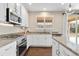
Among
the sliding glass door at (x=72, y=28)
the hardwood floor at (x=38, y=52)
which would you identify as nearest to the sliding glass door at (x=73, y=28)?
the sliding glass door at (x=72, y=28)

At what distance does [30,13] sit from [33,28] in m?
0.97

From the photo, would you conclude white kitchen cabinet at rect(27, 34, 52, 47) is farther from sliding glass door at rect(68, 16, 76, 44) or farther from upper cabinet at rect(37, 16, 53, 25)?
sliding glass door at rect(68, 16, 76, 44)

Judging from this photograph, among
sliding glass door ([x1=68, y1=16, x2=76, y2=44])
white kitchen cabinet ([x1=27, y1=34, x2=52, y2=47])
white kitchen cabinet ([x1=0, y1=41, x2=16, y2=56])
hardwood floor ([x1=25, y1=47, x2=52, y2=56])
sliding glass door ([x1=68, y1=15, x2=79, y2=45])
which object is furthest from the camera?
sliding glass door ([x1=68, y1=16, x2=76, y2=44])

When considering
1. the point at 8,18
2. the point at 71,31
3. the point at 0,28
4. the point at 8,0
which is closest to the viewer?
the point at 8,0

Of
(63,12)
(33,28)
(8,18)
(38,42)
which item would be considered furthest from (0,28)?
(63,12)

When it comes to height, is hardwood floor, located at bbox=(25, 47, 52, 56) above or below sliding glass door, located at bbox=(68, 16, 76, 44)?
below

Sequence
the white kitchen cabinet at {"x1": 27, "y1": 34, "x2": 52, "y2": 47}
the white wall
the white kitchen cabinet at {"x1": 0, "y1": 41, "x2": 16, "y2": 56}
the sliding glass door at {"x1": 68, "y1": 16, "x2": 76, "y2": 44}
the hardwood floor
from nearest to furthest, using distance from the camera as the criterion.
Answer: the white kitchen cabinet at {"x1": 0, "y1": 41, "x2": 16, "y2": 56}
the hardwood floor
the white kitchen cabinet at {"x1": 27, "y1": 34, "x2": 52, "y2": 47}
the sliding glass door at {"x1": 68, "y1": 16, "x2": 76, "y2": 44}
the white wall

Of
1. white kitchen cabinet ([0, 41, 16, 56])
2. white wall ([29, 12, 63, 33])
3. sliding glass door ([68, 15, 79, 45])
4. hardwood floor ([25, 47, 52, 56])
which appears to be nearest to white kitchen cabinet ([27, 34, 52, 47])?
hardwood floor ([25, 47, 52, 56])

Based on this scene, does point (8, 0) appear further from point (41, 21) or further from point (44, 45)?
point (41, 21)

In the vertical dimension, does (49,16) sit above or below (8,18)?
above

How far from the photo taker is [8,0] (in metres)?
0.96

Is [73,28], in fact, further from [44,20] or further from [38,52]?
[38,52]

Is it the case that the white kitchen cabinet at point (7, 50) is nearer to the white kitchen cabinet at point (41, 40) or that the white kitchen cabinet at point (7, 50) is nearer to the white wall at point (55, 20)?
the white kitchen cabinet at point (41, 40)

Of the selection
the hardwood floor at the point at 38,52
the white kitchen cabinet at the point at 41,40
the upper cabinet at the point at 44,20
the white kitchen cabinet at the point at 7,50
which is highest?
the upper cabinet at the point at 44,20
